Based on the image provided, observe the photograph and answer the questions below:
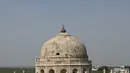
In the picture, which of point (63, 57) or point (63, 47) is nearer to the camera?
point (63, 57)

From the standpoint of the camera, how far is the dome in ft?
114

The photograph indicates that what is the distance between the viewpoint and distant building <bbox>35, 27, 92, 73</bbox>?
34500 mm

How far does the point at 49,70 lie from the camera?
34.8m

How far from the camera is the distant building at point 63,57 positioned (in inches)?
1358

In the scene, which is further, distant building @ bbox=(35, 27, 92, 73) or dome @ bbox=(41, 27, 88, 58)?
dome @ bbox=(41, 27, 88, 58)

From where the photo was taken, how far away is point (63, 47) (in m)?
34.8

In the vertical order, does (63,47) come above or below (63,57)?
above

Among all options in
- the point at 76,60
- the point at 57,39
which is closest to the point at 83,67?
the point at 76,60

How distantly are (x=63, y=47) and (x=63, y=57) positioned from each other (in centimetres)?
91

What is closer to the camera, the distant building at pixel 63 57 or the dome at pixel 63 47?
the distant building at pixel 63 57

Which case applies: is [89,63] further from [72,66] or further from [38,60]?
[38,60]

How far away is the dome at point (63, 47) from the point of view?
34781 mm

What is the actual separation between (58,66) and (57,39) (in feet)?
8.07

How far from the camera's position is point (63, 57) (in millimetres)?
34531
